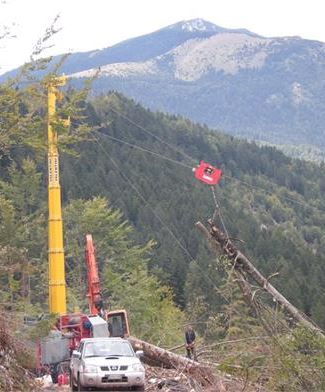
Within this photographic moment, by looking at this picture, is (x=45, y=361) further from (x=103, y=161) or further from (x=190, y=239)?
(x=103, y=161)

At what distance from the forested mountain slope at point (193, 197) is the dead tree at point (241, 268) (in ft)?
148

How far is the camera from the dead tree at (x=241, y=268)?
11.4 meters

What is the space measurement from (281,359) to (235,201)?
13842 centimetres

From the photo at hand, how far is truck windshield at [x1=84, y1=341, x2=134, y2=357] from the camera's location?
51.8 ft

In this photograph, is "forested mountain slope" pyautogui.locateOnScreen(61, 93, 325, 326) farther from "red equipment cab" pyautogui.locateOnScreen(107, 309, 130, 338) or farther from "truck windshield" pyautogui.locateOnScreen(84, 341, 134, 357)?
"truck windshield" pyautogui.locateOnScreen(84, 341, 134, 357)

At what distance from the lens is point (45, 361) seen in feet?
67.8

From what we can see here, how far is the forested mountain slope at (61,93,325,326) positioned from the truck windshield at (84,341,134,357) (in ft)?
134

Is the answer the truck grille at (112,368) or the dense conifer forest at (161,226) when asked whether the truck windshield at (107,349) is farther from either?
the dense conifer forest at (161,226)

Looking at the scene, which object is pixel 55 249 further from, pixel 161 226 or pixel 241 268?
pixel 161 226

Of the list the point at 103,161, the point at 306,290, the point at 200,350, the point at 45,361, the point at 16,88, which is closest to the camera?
the point at 16,88

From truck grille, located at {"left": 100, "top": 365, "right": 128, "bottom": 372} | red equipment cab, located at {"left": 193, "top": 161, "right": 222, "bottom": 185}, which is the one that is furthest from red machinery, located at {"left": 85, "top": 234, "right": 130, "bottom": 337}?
red equipment cab, located at {"left": 193, "top": 161, "right": 222, "bottom": 185}

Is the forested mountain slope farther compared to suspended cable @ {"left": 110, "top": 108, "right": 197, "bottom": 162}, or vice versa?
suspended cable @ {"left": 110, "top": 108, "right": 197, "bottom": 162}

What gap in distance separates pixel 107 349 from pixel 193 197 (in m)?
112

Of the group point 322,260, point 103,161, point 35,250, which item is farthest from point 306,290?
point 103,161
